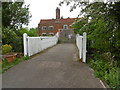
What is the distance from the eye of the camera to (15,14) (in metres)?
8.38

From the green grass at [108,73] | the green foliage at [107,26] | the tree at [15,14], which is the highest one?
the tree at [15,14]

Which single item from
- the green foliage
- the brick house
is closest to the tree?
the green foliage

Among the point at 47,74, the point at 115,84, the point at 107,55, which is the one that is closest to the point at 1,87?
the point at 47,74

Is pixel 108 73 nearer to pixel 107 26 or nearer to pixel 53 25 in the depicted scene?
pixel 107 26

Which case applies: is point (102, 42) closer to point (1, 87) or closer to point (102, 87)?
point (102, 87)

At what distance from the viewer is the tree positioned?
25.5 ft

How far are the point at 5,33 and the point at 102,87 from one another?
5.51 meters

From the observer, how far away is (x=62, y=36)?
80.4ft

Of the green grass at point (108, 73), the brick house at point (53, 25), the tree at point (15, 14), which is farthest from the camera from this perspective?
the brick house at point (53, 25)

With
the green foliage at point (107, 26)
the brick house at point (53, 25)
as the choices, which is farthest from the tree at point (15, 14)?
the brick house at point (53, 25)

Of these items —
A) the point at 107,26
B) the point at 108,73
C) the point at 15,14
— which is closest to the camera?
the point at 107,26

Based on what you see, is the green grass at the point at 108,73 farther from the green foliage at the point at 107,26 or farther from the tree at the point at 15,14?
the tree at the point at 15,14

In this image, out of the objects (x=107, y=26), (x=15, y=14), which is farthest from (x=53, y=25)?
(x=107, y=26)

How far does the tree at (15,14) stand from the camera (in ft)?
25.5
